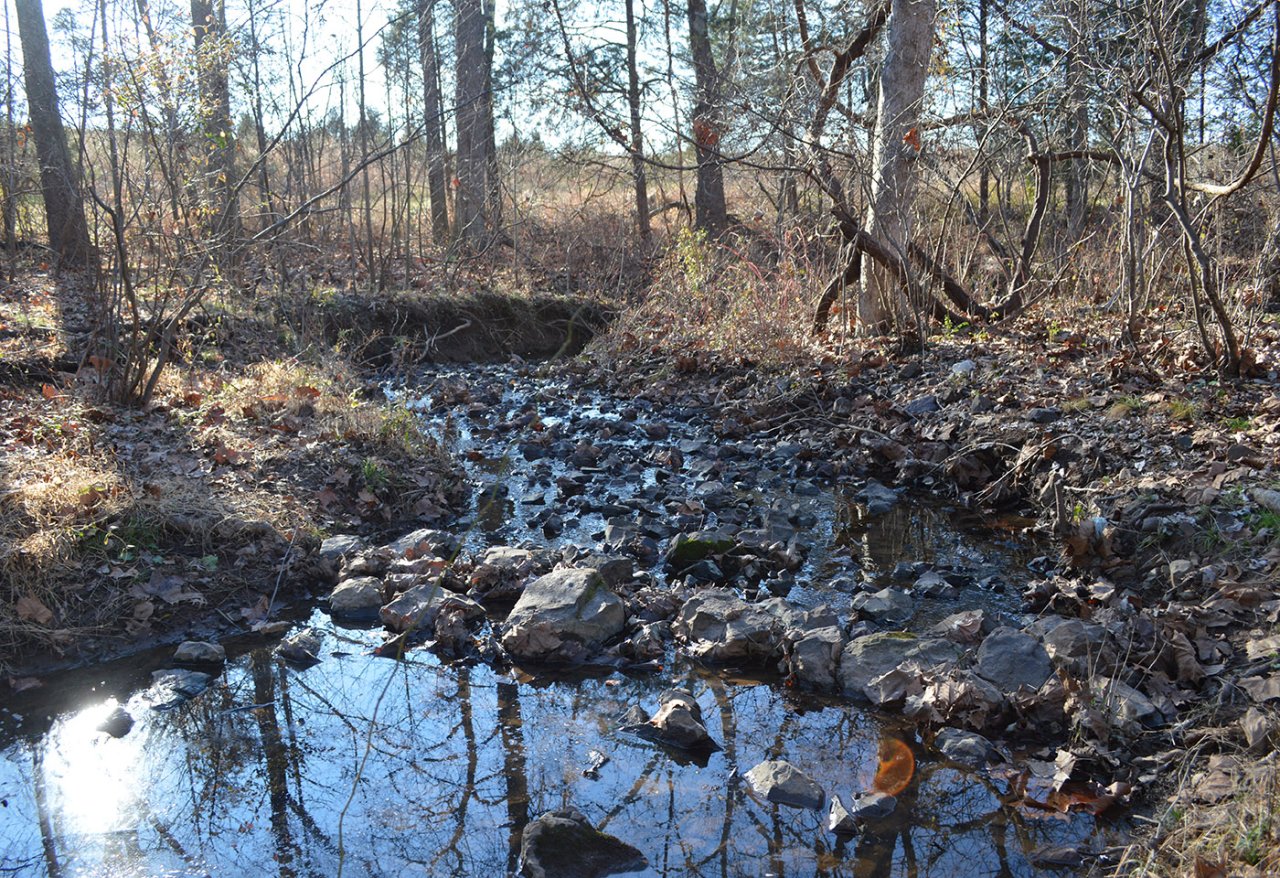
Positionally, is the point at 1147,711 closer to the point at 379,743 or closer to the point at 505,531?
the point at 379,743

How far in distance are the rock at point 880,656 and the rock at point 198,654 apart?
273cm

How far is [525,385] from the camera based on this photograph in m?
10.1

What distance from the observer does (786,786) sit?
3.11 m

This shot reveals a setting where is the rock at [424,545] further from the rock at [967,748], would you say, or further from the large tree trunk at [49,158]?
the large tree trunk at [49,158]

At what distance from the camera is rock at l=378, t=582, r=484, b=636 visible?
14.5 feet

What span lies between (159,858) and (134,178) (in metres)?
5.33

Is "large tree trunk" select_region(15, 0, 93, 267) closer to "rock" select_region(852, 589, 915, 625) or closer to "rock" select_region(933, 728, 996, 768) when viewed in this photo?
"rock" select_region(852, 589, 915, 625)

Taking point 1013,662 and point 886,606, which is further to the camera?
point 886,606

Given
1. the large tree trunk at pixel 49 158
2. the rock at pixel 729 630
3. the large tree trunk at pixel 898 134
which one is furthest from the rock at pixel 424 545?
the large tree trunk at pixel 49 158

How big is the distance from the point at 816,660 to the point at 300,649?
2.30m

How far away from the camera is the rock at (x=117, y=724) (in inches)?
141

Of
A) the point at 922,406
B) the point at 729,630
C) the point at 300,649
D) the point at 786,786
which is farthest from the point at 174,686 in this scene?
the point at 922,406

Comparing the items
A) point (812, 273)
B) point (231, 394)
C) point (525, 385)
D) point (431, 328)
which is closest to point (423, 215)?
point (431, 328)

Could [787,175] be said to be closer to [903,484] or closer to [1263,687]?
[903,484]
